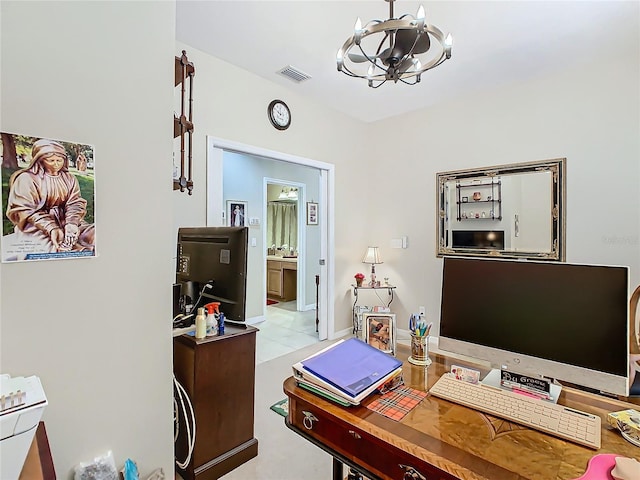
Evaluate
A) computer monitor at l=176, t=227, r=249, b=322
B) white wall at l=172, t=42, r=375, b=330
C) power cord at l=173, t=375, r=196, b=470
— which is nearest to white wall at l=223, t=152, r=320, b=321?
white wall at l=172, t=42, r=375, b=330

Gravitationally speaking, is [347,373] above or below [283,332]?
above

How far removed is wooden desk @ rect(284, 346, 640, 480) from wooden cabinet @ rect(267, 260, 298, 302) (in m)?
5.15

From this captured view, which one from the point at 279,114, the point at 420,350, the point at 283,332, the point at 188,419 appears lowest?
the point at 283,332

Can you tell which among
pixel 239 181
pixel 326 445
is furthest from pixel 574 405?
pixel 239 181

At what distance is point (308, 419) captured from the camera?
1.11 metres

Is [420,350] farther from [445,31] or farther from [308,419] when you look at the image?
[445,31]

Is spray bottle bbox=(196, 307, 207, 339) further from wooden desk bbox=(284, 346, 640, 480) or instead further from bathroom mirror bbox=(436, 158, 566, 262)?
bathroom mirror bbox=(436, 158, 566, 262)

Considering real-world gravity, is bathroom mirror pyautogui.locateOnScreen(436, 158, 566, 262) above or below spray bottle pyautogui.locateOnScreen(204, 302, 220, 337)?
above

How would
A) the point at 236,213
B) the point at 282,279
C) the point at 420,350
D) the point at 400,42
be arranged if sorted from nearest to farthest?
the point at 420,350
the point at 400,42
the point at 236,213
the point at 282,279

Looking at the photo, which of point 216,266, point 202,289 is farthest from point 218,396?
point 216,266

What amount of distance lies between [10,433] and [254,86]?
305 centimetres

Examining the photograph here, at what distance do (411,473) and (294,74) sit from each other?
3.17 metres

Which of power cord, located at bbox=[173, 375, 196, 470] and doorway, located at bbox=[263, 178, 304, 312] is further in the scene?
doorway, located at bbox=[263, 178, 304, 312]

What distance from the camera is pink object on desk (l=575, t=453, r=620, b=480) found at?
757 mm
